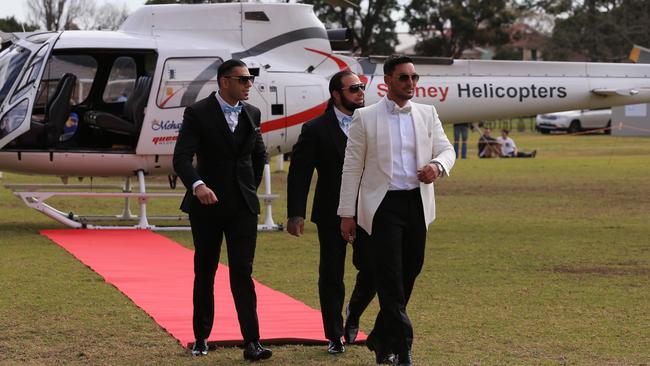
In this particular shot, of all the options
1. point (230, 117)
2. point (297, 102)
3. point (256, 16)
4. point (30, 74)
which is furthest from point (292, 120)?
point (230, 117)

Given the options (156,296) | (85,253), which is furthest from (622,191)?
(156,296)

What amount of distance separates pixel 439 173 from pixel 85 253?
280 inches

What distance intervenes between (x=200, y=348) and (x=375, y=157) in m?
1.68

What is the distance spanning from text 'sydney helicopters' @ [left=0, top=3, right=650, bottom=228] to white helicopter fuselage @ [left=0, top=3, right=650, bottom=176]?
13 mm

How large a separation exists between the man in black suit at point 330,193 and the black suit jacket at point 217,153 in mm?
392

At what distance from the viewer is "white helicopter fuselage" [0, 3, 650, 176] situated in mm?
15812

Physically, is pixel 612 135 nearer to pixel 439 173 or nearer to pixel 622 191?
pixel 622 191

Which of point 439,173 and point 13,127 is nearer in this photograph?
point 439,173

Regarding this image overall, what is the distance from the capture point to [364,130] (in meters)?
7.35

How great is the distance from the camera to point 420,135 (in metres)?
7.32

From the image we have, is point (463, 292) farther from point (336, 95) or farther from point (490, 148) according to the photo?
point (490, 148)

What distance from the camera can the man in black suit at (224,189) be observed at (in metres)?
7.79

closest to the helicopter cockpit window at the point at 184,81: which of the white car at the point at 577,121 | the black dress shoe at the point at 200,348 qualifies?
the black dress shoe at the point at 200,348

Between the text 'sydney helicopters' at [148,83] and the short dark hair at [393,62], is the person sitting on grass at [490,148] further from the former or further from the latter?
the short dark hair at [393,62]
